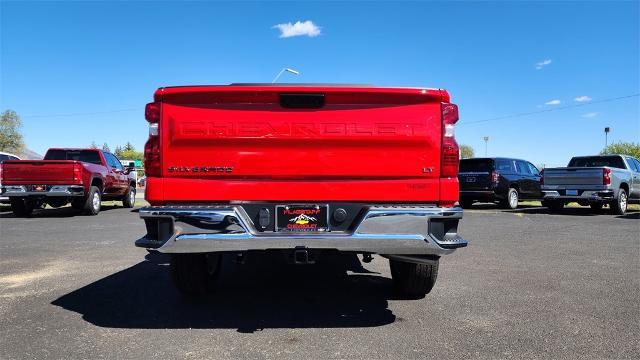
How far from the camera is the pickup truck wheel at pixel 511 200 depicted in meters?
17.2

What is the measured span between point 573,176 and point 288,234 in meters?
13.5

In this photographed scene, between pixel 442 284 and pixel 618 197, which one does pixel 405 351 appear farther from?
pixel 618 197

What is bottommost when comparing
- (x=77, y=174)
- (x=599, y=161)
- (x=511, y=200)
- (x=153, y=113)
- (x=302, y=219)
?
(x=511, y=200)

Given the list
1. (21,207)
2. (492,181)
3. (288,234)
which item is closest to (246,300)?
(288,234)

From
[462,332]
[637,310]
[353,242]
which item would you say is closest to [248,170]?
[353,242]

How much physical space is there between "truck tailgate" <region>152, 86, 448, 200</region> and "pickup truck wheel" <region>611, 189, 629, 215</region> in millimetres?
13502

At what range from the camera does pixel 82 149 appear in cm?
1582

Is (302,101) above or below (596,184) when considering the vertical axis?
above

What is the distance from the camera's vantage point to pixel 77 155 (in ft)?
52.2

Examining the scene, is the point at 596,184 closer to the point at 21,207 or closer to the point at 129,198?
the point at 129,198

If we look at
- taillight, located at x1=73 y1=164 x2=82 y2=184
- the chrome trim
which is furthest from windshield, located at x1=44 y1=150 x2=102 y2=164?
the chrome trim

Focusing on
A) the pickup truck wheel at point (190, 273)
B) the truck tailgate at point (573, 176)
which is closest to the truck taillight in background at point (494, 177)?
the truck tailgate at point (573, 176)

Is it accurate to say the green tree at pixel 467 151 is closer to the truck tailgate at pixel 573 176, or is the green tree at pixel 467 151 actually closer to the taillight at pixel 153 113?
the truck tailgate at pixel 573 176

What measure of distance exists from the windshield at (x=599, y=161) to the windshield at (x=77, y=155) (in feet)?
49.4
